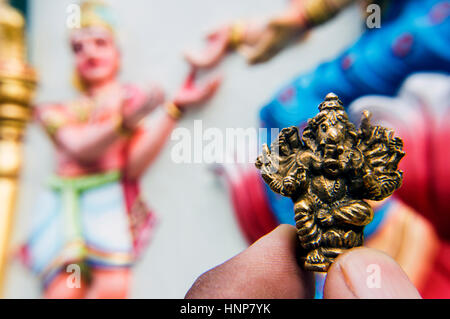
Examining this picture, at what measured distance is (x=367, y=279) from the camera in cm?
→ 29

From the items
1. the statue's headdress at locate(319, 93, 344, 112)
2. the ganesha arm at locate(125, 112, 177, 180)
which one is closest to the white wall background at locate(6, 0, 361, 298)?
the ganesha arm at locate(125, 112, 177, 180)

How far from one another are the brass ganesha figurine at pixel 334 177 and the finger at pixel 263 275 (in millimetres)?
16

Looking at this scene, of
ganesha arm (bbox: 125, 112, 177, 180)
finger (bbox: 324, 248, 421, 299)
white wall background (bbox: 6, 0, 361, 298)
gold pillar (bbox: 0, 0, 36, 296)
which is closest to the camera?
finger (bbox: 324, 248, 421, 299)

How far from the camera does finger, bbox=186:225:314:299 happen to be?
0.31 metres

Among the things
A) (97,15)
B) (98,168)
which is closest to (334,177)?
(98,168)

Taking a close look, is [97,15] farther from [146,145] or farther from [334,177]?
[334,177]

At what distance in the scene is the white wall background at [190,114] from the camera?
2.76 feet

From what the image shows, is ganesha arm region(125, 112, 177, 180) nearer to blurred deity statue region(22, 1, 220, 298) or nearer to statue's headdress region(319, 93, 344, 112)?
blurred deity statue region(22, 1, 220, 298)

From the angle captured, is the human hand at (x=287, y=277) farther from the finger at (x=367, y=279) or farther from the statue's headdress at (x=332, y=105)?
the statue's headdress at (x=332, y=105)

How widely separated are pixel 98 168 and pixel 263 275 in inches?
30.5

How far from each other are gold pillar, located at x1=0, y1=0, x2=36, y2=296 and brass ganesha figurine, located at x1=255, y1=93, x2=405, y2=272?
101cm

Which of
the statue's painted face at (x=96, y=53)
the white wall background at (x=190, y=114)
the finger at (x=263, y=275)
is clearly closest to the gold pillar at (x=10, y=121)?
the white wall background at (x=190, y=114)
